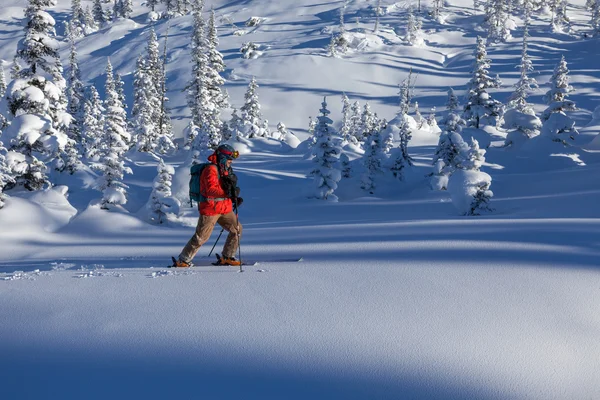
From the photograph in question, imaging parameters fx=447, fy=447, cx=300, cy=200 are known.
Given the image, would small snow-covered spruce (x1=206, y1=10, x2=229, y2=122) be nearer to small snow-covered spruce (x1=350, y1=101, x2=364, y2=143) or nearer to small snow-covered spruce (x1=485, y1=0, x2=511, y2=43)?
small snow-covered spruce (x1=350, y1=101, x2=364, y2=143)

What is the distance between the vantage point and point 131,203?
20297 mm

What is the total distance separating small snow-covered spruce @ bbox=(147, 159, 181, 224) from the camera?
51.7 ft

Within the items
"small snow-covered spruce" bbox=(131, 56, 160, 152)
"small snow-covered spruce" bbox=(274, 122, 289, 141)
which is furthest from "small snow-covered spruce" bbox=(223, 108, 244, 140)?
"small snow-covered spruce" bbox=(131, 56, 160, 152)

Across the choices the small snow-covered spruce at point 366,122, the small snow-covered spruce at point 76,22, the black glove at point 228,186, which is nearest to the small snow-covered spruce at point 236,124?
the small snow-covered spruce at point 366,122

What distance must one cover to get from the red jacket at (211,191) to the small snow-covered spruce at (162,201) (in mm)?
9319

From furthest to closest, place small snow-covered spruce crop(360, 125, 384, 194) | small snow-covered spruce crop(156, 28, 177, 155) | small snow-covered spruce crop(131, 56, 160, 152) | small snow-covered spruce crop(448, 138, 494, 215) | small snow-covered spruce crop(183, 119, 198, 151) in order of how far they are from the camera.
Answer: small snow-covered spruce crop(131, 56, 160, 152) < small snow-covered spruce crop(156, 28, 177, 155) < small snow-covered spruce crop(183, 119, 198, 151) < small snow-covered spruce crop(360, 125, 384, 194) < small snow-covered spruce crop(448, 138, 494, 215)

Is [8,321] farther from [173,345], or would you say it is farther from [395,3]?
[395,3]

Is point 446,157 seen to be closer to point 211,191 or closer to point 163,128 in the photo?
point 211,191

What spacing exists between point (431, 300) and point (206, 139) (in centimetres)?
3406

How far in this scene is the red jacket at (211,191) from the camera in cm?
686

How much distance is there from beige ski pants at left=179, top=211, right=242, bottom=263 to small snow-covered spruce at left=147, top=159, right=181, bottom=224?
9.00m

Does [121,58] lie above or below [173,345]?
above

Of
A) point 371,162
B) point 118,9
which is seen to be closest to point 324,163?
point 371,162

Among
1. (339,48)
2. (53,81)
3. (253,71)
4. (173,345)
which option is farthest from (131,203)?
(339,48)
